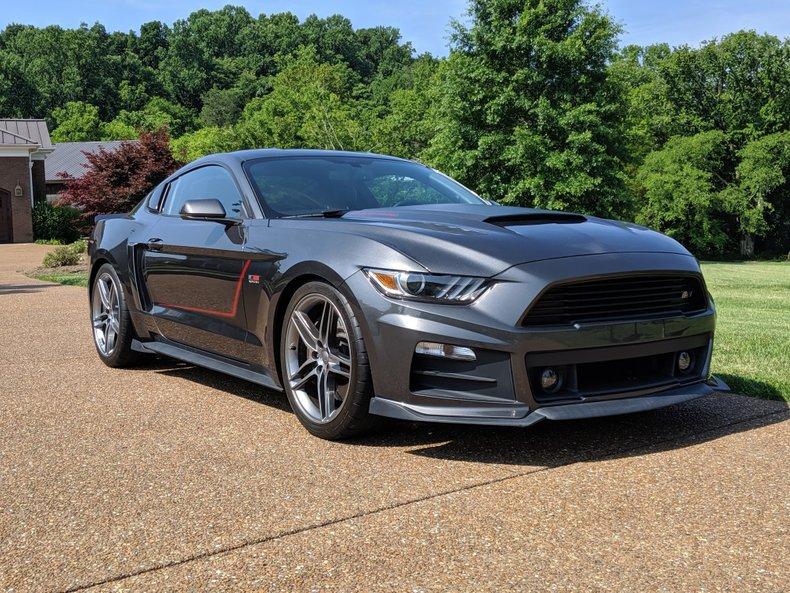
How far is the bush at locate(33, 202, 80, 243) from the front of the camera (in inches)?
1519

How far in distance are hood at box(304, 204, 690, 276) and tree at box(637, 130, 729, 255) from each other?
152 ft

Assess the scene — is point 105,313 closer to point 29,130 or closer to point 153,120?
point 29,130

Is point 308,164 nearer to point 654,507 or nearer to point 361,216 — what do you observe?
point 361,216

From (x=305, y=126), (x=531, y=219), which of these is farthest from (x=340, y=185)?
(x=305, y=126)

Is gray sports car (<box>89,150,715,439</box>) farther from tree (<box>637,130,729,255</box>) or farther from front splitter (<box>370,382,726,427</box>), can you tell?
tree (<box>637,130,729,255</box>)

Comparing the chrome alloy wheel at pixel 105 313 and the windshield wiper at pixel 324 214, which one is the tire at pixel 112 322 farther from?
the windshield wiper at pixel 324 214

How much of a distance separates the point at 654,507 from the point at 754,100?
5672 centimetres

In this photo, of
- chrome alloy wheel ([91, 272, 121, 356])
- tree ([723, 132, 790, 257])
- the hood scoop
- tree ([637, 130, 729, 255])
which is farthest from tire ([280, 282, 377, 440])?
tree ([723, 132, 790, 257])

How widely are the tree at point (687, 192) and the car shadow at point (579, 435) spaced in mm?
45894

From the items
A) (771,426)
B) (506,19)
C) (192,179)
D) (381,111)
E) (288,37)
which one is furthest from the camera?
(288,37)

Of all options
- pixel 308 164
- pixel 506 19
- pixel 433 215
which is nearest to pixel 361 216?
pixel 433 215

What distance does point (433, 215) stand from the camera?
14.7ft

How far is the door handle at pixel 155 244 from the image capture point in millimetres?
5591

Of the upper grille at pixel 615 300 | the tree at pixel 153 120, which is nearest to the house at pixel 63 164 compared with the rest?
the tree at pixel 153 120
